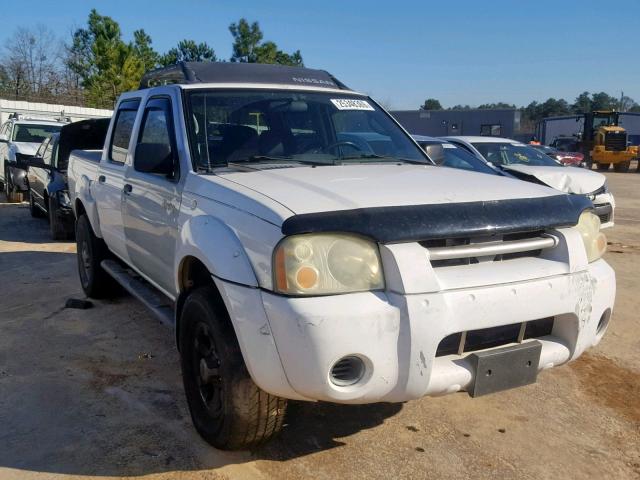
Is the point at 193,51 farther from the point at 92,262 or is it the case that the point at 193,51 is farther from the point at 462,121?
the point at 92,262

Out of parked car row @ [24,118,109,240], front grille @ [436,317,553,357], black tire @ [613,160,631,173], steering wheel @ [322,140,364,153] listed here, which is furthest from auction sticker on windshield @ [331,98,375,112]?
black tire @ [613,160,631,173]

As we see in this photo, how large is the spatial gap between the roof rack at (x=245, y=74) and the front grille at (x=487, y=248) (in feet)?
8.88

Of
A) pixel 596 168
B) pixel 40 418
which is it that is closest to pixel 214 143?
pixel 40 418

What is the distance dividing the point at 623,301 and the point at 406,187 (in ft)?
13.5

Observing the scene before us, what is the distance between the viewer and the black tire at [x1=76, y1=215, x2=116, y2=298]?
5.74m

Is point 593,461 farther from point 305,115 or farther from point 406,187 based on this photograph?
point 305,115

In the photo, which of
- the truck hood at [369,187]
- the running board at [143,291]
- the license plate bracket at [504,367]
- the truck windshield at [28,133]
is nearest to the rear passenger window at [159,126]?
the truck hood at [369,187]

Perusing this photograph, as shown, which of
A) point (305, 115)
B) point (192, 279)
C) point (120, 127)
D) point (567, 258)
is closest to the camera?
point (567, 258)

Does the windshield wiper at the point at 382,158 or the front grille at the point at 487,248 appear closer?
the front grille at the point at 487,248

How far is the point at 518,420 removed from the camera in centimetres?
365

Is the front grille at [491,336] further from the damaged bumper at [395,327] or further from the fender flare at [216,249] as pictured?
the fender flare at [216,249]

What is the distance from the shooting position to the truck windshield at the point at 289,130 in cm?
377

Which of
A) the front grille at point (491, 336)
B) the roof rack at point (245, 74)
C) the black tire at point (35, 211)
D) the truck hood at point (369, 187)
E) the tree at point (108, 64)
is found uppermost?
the tree at point (108, 64)

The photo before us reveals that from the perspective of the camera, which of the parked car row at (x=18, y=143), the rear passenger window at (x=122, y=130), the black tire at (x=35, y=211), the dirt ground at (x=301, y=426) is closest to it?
the dirt ground at (x=301, y=426)
